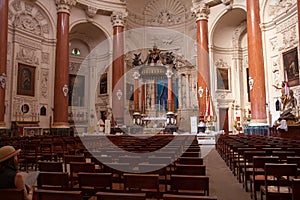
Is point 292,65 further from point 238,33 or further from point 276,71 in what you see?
point 238,33

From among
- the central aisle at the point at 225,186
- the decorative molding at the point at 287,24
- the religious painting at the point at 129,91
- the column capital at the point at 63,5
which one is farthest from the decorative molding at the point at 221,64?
the central aisle at the point at 225,186

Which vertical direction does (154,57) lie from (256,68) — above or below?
above

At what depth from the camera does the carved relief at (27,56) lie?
58.7 feet

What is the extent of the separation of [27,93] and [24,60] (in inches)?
86.3

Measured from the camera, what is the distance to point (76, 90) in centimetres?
2444

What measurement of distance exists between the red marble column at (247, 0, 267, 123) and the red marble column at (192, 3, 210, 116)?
16.9 ft

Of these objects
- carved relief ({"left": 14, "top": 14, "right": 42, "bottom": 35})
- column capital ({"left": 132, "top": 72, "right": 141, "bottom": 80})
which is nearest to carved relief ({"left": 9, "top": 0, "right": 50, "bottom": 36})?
carved relief ({"left": 14, "top": 14, "right": 42, "bottom": 35})

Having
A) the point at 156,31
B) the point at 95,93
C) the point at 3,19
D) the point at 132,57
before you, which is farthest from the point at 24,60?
the point at 156,31

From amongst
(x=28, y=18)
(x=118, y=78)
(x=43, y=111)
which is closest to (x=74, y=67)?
(x=118, y=78)

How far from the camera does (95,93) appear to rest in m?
25.2

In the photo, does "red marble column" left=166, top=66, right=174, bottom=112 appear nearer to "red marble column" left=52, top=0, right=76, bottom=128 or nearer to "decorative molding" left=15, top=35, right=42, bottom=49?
"red marble column" left=52, top=0, right=76, bottom=128

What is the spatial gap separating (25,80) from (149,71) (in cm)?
1063

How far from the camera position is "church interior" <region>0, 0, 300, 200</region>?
634 inches

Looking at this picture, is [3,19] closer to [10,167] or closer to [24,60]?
[24,60]
